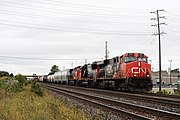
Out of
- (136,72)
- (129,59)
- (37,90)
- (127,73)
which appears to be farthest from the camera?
(129,59)

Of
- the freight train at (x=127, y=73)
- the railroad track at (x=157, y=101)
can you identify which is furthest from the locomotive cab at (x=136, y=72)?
the railroad track at (x=157, y=101)

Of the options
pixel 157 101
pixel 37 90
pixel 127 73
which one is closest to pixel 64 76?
pixel 127 73

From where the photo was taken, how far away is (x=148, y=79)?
24.7 meters

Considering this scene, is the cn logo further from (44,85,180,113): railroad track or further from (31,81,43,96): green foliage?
(31,81,43,96): green foliage

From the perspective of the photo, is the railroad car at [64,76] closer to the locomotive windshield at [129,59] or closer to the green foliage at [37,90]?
the green foliage at [37,90]

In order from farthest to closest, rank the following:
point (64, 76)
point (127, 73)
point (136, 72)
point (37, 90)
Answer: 1. point (64, 76)
2. point (136, 72)
3. point (127, 73)
4. point (37, 90)

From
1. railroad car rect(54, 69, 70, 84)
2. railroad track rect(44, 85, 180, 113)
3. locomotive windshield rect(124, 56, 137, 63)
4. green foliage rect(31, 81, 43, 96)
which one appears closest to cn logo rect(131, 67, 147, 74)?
locomotive windshield rect(124, 56, 137, 63)

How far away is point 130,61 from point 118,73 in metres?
2.08

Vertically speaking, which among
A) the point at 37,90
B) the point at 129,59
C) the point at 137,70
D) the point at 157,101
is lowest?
the point at 157,101

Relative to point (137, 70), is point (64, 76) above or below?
below

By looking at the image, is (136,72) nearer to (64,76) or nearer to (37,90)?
(37,90)

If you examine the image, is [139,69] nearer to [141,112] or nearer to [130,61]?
[130,61]

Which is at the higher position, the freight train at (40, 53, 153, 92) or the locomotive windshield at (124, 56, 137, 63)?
the locomotive windshield at (124, 56, 137, 63)

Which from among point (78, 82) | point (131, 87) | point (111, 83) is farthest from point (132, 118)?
point (78, 82)
